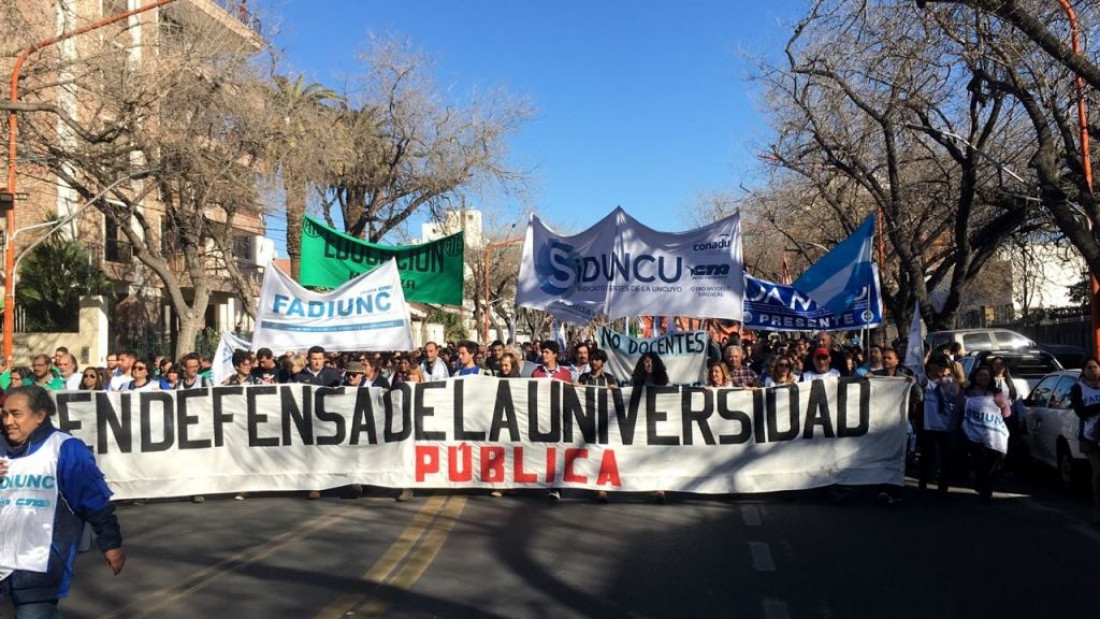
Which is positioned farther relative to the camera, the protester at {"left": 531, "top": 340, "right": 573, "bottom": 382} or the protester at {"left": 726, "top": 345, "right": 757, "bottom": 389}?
the protester at {"left": 531, "top": 340, "right": 573, "bottom": 382}

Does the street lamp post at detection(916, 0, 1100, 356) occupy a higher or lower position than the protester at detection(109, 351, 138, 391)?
higher

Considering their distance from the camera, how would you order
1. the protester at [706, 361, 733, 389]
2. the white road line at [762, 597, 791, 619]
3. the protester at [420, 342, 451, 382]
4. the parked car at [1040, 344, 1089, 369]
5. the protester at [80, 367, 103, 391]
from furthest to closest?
the parked car at [1040, 344, 1089, 369]
the protester at [420, 342, 451, 382]
the protester at [80, 367, 103, 391]
the protester at [706, 361, 733, 389]
the white road line at [762, 597, 791, 619]

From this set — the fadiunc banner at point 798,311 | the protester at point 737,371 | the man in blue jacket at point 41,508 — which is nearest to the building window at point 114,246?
the fadiunc banner at point 798,311

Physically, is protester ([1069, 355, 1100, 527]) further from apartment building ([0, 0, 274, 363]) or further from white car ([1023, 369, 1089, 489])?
apartment building ([0, 0, 274, 363])

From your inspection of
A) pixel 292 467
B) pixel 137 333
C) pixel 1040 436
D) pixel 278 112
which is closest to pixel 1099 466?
pixel 1040 436

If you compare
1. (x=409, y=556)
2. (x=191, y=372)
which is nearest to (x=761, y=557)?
(x=409, y=556)

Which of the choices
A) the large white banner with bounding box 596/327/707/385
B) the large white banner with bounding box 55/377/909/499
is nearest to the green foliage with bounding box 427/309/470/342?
the large white banner with bounding box 596/327/707/385

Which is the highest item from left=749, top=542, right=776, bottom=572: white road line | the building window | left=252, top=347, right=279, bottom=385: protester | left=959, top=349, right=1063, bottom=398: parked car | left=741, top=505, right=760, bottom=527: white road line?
the building window

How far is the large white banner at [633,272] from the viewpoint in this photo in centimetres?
1294

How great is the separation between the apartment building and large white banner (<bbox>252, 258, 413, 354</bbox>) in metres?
5.98

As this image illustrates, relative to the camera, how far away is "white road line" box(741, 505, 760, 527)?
8.81 meters

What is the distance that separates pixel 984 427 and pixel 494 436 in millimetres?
4768

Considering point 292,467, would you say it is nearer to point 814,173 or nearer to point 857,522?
point 857,522

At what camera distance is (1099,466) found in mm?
8992
